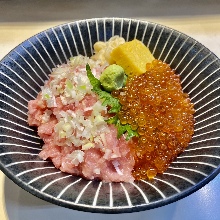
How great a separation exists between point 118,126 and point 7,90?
0.43 metres

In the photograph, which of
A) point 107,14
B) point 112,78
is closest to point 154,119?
point 112,78

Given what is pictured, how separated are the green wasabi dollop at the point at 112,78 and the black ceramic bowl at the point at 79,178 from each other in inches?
11.9

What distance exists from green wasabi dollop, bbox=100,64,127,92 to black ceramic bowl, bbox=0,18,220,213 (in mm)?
301

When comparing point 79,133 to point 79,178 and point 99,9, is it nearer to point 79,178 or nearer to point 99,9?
point 79,178

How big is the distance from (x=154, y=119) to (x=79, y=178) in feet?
1.04

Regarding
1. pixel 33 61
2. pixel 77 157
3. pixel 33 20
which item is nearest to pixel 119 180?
pixel 77 157

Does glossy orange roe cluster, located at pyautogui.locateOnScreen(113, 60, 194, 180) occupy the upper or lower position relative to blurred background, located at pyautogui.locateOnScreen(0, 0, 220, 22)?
lower

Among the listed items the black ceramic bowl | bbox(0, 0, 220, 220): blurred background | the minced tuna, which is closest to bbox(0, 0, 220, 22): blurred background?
bbox(0, 0, 220, 220): blurred background

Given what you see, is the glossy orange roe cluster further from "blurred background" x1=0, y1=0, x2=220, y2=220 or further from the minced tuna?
"blurred background" x1=0, y1=0, x2=220, y2=220

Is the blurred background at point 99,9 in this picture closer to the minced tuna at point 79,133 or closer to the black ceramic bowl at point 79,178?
the black ceramic bowl at point 79,178

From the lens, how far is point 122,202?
0.99 meters

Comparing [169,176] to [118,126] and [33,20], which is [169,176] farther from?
[33,20]

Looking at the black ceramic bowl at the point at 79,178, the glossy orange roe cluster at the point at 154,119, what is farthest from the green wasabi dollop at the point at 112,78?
the black ceramic bowl at the point at 79,178

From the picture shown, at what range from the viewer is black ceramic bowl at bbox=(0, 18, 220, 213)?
39.9 inches
